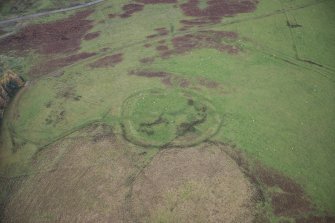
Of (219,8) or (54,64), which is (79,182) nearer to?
(54,64)

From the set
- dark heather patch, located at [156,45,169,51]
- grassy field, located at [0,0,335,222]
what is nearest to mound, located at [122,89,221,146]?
grassy field, located at [0,0,335,222]

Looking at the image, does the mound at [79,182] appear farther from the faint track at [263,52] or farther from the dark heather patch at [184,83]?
the dark heather patch at [184,83]

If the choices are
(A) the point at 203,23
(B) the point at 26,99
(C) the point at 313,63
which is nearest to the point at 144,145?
(B) the point at 26,99

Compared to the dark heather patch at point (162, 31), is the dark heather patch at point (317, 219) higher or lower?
lower

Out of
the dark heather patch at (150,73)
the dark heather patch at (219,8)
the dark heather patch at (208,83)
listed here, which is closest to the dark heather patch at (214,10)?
the dark heather patch at (219,8)

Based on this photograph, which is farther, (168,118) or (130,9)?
(130,9)

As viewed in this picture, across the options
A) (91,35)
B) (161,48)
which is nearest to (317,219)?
(161,48)
